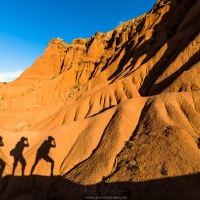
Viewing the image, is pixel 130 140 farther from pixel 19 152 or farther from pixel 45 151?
pixel 19 152

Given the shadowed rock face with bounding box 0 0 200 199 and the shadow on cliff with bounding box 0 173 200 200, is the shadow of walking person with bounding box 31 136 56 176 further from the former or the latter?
the shadow on cliff with bounding box 0 173 200 200

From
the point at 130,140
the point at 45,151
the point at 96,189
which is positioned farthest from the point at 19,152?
the point at 130,140

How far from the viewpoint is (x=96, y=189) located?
398 inches

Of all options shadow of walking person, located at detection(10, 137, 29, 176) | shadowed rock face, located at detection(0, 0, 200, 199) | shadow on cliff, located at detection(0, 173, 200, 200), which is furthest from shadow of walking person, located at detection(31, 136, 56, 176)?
shadow on cliff, located at detection(0, 173, 200, 200)

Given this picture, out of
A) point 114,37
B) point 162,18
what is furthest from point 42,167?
point 114,37

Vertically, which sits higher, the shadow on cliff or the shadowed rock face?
the shadowed rock face

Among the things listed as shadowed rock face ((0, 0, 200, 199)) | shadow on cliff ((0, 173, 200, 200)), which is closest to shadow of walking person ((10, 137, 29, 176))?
shadowed rock face ((0, 0, 200, 199))

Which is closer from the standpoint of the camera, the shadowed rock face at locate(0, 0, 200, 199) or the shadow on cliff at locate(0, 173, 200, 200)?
the shadow on cliff at locate(0, 173, 200, 200)

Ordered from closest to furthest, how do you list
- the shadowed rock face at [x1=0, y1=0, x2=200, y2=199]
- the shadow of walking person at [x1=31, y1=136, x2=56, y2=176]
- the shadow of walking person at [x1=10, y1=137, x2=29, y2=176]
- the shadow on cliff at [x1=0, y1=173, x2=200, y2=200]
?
the shadow on cliff at [x1=0, y1=173, x2=200, y2=200], the shadowed rock face at [x1=0, y1=0, x2=200, y2=199], the shadow of walking person at [x1=31, y1=136, x2=56, y2=176], the shadow of walking person at [x1=10, y1=137, x2=29, y2=176]

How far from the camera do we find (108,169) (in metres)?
11.1

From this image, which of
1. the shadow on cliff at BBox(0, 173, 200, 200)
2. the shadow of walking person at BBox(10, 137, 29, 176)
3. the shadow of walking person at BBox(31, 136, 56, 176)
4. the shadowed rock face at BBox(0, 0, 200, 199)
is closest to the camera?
the shadow on cliff at BBox(0, 173, 200, 200)

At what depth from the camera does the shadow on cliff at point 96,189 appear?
27.6 ft

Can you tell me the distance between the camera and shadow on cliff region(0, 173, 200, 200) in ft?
27.6

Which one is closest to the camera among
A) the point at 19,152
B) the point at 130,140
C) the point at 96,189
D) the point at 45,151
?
the point at 96,189
